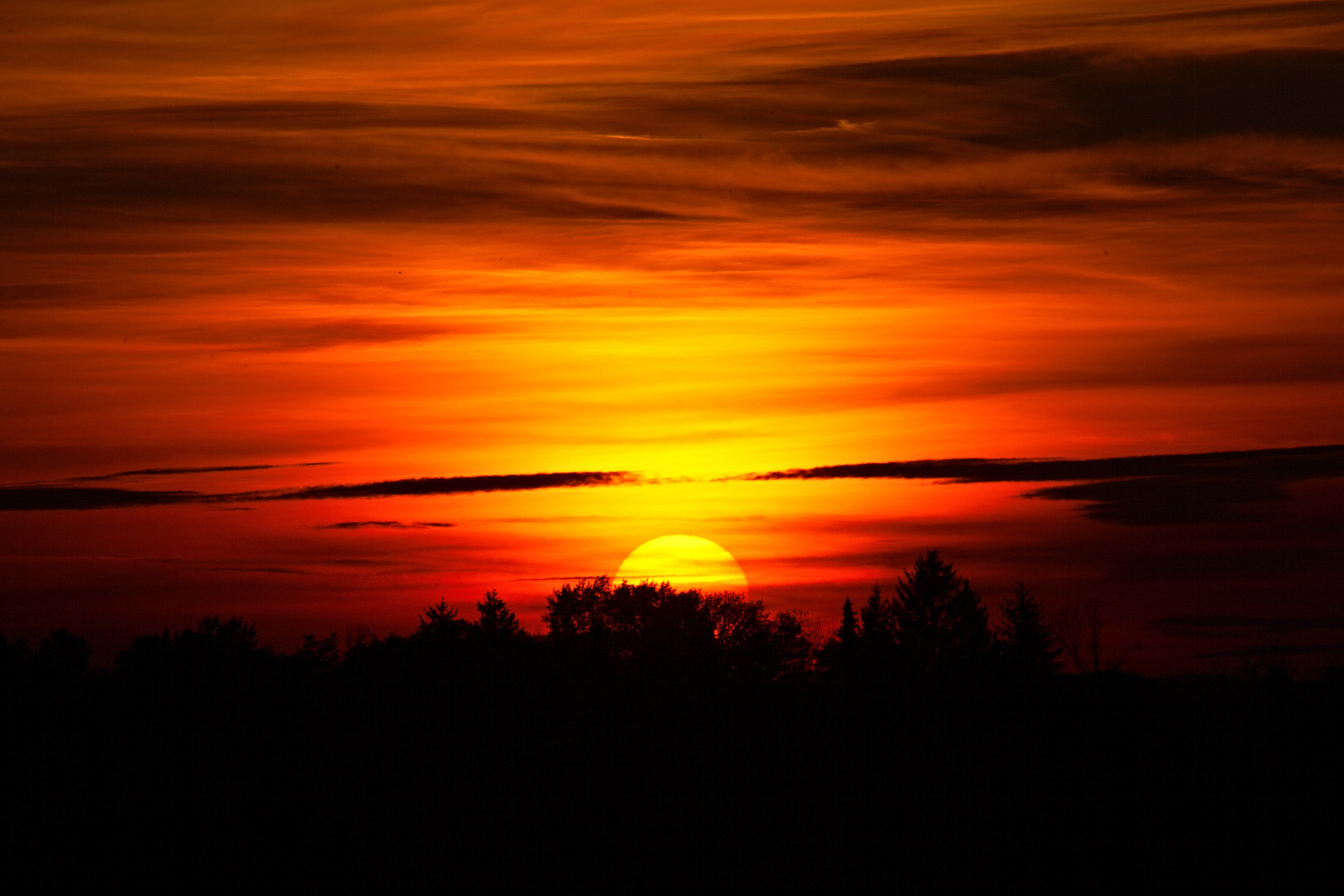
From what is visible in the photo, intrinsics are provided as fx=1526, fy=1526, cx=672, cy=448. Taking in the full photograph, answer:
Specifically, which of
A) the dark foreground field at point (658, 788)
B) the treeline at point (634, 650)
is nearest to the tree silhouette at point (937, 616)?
the treeline at point (634, 650)

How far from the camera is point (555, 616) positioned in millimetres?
118875

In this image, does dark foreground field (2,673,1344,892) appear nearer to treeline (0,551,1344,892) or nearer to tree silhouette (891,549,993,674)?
treeline (0,551,1344,892)

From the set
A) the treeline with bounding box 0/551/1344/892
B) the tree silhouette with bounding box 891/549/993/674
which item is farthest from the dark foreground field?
the tree silhouette with bounding box 891/549/993/674

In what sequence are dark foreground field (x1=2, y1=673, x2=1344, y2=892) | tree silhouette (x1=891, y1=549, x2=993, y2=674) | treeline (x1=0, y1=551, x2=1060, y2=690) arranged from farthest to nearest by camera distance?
tree silhouette (x1=891, y1=549, x2=993, y2=674), treeline (x1=0, y1=551, x2=1060, y2=690), dark foreground field (x1=2, y1=673, x2=1344, y2=892)

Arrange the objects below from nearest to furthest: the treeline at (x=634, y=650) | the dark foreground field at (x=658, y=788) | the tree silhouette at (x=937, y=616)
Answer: the dark foreground field at (x=658, y=788)
the treeline at (x=634, y=650)
the tree silhouette at (x=937, y=616)

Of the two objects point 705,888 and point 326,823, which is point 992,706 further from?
point 326,823

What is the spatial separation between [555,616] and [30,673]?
40138mm

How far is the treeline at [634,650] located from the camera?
264 ft

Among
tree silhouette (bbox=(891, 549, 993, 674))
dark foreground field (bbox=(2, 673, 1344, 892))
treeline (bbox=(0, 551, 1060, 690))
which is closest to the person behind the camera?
dark foreground field (bbox=(2, 673, 1344, 892))

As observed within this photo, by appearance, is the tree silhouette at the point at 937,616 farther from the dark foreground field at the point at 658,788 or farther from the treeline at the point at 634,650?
the dark foreground field at the point at 658,788

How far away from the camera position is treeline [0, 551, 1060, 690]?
8038cm

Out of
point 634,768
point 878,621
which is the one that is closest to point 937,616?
point 878,621

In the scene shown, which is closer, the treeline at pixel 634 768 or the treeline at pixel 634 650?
the treeline at pixel 634 768

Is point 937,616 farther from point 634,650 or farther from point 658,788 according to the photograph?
point 658,788
